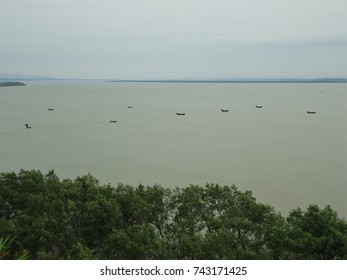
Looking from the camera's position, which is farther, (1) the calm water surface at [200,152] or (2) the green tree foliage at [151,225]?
(1) the calm water surface at [200,152]

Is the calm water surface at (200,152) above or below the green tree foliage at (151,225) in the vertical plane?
below

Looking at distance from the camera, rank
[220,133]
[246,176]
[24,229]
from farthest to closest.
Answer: [220,133] → [246,176] → [24,229]

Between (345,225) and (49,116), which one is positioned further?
(49,116)

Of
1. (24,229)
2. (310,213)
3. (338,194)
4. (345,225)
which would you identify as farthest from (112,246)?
(338,194)

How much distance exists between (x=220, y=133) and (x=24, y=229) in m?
24.1

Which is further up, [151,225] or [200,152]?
[151,225]

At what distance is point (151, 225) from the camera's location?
9.00m

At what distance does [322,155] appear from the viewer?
21906 millimetres

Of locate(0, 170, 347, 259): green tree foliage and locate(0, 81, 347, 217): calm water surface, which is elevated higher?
locate(0, 170, 347, 259): green tree foliage

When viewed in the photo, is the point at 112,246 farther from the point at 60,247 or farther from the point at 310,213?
the point at 310,213

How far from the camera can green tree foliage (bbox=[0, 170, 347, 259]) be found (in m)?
7.55

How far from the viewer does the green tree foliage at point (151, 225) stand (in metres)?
7.55

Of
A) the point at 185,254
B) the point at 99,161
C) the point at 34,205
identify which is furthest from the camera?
the point at 99,161

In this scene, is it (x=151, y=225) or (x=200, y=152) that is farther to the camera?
(x=200, y=152)
